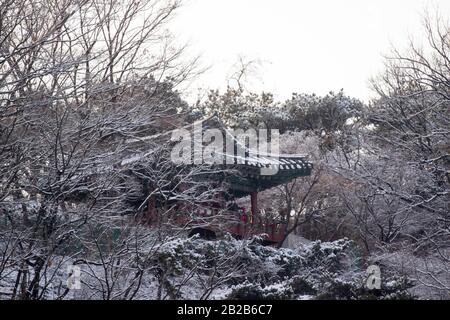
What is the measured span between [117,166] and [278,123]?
613 inches

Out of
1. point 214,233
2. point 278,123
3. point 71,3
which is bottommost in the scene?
point 214,233

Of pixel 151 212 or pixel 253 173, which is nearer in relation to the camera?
pixel 151 212

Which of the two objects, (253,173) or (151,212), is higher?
(253,173)

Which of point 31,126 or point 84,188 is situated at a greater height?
point 31,126

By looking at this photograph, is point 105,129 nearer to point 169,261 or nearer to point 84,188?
point 84,188

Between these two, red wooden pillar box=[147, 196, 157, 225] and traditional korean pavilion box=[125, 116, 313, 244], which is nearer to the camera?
red wooden pillar box=[147, 196, 157, 225]

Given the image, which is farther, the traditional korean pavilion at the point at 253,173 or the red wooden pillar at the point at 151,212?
the traditional korean pavilion at the point at 253,173

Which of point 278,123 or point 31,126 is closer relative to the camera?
point 31,126

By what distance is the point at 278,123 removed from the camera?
2388 cm

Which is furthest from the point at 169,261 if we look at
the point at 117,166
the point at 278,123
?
the point at 278,123
